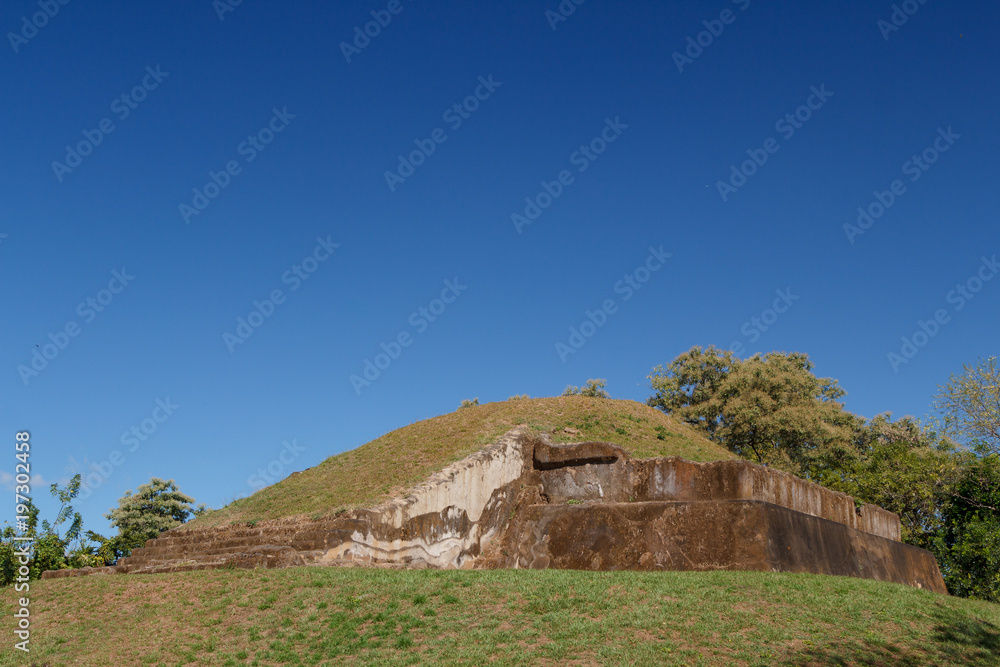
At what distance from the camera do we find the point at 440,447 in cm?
1869

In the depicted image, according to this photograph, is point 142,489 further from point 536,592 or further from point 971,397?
point 971,397

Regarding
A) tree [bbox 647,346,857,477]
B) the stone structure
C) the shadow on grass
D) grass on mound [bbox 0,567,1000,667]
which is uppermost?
tree [bbox 647,346,857,477]

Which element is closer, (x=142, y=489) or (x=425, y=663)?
(x=425, y=663)

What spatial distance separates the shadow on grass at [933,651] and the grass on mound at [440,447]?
26.4ft

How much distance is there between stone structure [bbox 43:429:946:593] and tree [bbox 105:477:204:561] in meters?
12.0

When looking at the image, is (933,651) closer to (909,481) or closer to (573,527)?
(573,527)

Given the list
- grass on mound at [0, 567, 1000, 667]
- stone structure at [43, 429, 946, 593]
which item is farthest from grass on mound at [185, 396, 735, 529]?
grass on mound at [0, 567, 1000, 667]

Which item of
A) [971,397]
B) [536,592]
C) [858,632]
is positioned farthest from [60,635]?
[971,397]

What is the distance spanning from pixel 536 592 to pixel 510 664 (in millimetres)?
2459

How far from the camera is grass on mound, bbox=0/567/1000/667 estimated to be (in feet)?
31.1

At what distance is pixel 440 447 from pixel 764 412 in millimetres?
17415

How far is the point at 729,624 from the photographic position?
1007cm

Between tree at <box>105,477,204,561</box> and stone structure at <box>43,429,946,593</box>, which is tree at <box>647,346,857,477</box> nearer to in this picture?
stone structure at <box>43,429,946,593</box>

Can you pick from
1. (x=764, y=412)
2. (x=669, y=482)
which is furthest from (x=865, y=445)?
(x=669, y=482)
